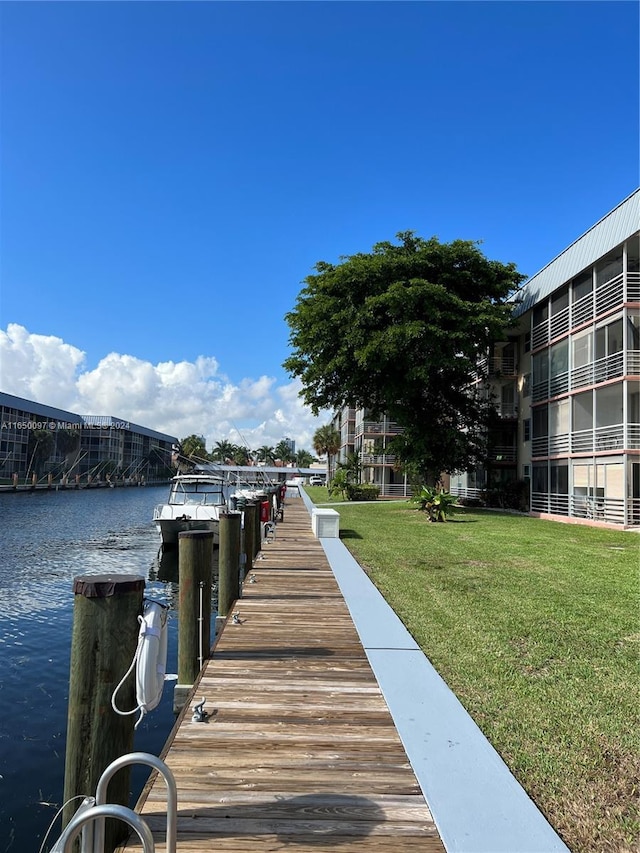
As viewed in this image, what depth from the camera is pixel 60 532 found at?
26.6m

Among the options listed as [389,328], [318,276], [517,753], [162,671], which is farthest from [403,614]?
[318,276]

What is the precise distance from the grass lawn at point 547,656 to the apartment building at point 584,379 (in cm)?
842

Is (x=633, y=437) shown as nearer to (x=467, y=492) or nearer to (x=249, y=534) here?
(x=249, y=534)

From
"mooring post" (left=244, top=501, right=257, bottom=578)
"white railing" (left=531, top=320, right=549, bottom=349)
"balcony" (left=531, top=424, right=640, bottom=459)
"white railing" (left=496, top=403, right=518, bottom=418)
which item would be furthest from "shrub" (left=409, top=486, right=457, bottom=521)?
"mooring post" (left=244, top=501, right=257, bottom=578)

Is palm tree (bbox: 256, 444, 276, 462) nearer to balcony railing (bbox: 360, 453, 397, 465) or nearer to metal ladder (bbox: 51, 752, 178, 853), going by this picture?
balcony railing (bbox: 360, 453, 397, 465)

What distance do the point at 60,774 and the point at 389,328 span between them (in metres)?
22.6

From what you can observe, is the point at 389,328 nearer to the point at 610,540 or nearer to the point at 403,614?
the point at 610,540

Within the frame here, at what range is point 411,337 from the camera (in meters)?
25.3

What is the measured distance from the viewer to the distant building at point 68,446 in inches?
2827

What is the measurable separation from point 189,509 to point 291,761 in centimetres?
1869

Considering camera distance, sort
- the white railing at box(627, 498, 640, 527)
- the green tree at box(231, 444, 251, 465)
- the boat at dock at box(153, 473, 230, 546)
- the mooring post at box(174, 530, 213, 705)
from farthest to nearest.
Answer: the green tree at box(231, 444, 251, 465) → the white railing at box(627, 498, 640, 527) → the boat at dock at box(153, 473, 230, 546) → the mooring post at box(174, 530, 213, 705)

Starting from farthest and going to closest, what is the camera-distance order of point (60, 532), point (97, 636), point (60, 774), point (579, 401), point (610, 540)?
point (60, 532), point (579, 401), point (610, 540), point (60, 774), point (97, 636)

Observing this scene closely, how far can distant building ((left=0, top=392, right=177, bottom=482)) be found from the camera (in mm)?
71812

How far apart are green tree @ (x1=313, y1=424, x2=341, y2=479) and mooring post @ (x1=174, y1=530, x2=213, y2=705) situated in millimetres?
69499
